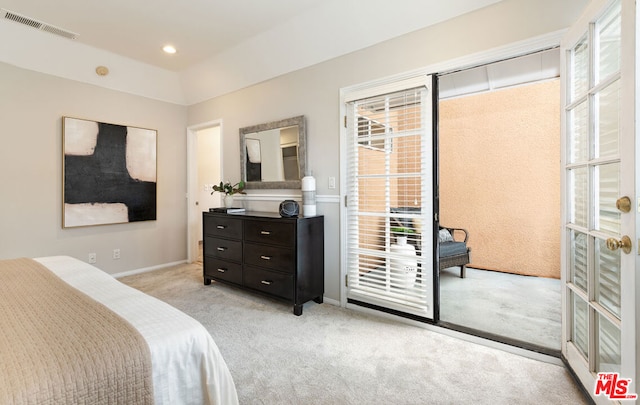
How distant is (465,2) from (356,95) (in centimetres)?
105

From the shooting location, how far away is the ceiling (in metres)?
2.49

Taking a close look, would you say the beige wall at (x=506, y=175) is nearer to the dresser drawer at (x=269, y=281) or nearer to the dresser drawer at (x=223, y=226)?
the dresser drawer at (x=269, y=281)

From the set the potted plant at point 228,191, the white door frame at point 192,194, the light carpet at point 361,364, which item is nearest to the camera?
the light carpet at point 361,364

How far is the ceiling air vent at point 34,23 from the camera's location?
283 centimetres

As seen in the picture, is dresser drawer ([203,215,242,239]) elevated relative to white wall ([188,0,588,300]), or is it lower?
lower

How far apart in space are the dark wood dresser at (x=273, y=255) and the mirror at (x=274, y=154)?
555mm

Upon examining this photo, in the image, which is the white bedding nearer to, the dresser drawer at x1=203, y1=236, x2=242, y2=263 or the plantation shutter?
the plantation shutter

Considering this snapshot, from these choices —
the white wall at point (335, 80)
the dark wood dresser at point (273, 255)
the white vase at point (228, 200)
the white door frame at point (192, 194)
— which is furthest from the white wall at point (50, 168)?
the dark wood dresser at point (273, 255)

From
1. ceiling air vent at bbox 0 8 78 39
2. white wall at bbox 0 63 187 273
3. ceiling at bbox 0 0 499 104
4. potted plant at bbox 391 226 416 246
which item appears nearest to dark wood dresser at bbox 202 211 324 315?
potted plant at bbox 391 226 416 246

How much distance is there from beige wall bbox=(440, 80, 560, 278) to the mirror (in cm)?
255

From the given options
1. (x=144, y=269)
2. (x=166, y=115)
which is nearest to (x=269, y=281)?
(x=144, y=269)

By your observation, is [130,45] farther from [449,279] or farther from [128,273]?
[449,279]

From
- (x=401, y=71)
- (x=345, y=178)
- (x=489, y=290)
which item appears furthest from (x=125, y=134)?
(x=489, y=290)

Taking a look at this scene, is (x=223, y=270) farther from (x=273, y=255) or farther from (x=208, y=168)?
(x=208, y=168)
